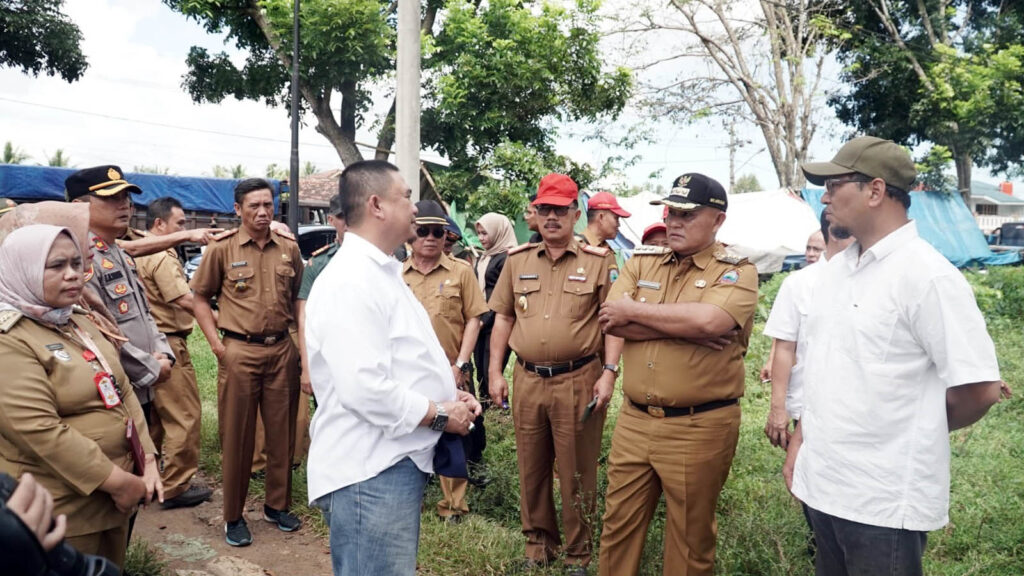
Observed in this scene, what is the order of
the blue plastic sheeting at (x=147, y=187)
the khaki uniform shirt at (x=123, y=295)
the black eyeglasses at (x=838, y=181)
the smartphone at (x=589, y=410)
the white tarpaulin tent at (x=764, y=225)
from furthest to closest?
the blue plastic sheeting at (x=147, y=187), the white tarpaulin tent at (x=764, y=225), the khaki uniform shirt at (x=123, y=295), the smartphone at (x=589, y=410), the black eyeglasses at (x=838, y=181)

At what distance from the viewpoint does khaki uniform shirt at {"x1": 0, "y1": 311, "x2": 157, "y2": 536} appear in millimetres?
2250

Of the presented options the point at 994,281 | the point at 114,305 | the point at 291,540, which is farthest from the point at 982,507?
the point at 994,281

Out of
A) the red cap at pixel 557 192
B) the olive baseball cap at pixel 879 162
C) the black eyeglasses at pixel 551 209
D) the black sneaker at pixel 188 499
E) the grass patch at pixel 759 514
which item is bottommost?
the black sneaker at pixel 188 499

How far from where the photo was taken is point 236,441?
4.31 metres

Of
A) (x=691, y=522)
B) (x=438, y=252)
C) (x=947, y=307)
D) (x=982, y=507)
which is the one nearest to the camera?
(x=947, y=307)

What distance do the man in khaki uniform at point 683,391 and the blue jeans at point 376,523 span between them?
1.21 metres

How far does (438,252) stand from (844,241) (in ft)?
8.07

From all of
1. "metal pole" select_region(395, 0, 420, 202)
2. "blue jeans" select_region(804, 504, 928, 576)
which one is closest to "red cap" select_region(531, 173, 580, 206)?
"metal pole" select_region(395, 0, 420, 202)

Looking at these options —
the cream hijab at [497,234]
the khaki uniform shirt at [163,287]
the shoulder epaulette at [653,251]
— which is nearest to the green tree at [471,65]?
the cream hijab at [497,234]

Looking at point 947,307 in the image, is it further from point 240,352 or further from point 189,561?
point 189,561

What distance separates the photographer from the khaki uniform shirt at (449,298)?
15.5ft

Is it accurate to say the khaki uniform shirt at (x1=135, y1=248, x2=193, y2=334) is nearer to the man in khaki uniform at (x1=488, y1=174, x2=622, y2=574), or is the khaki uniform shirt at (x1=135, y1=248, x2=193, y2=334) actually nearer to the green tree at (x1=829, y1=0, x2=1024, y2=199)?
the man in khaki uniform at (x1=488, y1=174, x2=622, y2=574)

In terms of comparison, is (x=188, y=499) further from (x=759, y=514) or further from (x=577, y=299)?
(x=759, y=514)

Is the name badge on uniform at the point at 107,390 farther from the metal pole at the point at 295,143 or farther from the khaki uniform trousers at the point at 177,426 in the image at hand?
the metal pole at the point at 295,143
